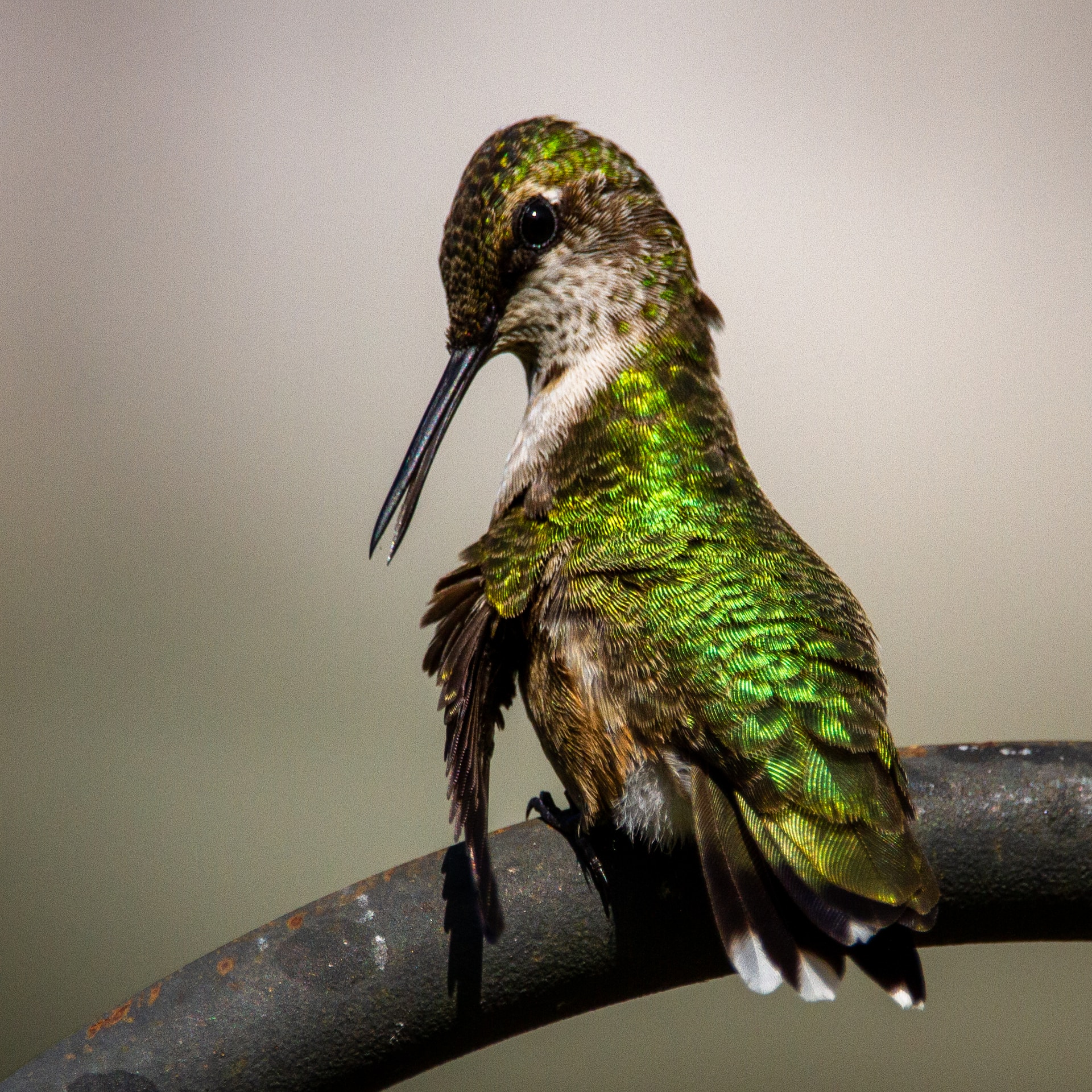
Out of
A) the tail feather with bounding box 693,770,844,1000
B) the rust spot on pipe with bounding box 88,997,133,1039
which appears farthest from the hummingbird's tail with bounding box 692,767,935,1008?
the rust spot on pipe with bounding box 88,997,133,1039

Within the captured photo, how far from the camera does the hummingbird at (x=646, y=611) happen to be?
3.67 ft

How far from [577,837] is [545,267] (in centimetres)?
70

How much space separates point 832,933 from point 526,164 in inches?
38.2

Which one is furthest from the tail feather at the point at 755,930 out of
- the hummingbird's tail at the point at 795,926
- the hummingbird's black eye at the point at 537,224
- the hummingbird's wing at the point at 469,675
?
the hummingbird's black eye at the point at 537,224

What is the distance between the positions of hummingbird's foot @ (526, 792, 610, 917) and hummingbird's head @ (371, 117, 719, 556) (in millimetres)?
370

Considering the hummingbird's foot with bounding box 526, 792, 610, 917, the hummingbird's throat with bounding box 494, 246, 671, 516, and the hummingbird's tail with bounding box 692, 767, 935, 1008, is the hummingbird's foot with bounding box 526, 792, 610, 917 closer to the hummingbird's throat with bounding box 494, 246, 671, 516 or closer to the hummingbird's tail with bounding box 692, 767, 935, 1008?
the hummingbird's tail with bounding box 692, 767, 935, 1008

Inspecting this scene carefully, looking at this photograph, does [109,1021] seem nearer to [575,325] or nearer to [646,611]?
[646,611]

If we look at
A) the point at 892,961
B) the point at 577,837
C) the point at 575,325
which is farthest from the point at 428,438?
the point at 892,961

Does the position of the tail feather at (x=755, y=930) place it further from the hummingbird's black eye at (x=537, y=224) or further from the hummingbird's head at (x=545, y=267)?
the hummingbird's black eye at (x=537, y=224)

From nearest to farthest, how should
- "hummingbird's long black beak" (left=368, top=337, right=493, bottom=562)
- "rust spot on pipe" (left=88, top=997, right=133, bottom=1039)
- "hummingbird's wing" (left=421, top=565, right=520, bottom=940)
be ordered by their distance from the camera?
"rust spot on pipe" (left=88, top=997, right=133, bottom=1039) < "hummingbird's wing" (left=421, top=565, right=520, bottom=940) < "hummingbird's long black beak" (left=368, top=337, right=493, bottom=562)

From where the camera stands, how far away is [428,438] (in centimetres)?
153

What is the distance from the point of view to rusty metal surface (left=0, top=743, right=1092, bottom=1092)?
107 centimetres

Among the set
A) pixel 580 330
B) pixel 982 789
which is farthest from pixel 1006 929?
pixel 580 330

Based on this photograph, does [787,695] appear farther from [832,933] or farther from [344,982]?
[344,982]
